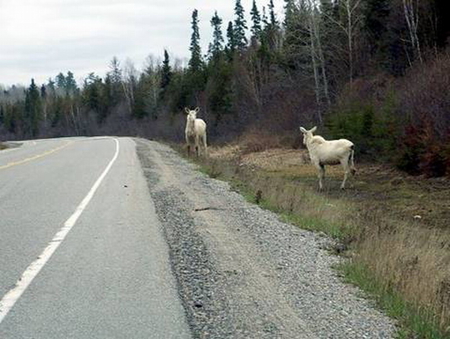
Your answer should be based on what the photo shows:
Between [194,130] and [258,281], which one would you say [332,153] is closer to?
[194,130]

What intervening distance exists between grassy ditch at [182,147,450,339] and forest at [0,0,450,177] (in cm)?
173

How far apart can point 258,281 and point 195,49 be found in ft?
290

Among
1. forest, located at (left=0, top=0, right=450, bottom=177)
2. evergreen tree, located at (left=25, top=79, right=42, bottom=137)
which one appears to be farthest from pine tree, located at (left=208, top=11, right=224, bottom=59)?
evergreen tree, located at (left=25, top=79, right=42, bottom=137)

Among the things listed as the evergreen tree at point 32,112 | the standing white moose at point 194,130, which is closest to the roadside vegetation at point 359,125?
the standing white moose at point 194,130

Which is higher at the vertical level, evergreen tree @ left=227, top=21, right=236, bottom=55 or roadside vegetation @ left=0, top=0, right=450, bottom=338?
evergreen tree @ left=227, top=21, right=236, bottom=55

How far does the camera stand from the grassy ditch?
6.25 metres

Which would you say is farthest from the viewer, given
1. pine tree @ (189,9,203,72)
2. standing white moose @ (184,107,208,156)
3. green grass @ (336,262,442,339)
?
pine tree @ (189,9,203,72)

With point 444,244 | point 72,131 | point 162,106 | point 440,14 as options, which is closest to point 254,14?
point 162,106

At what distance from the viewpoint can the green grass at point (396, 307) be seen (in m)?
5.40

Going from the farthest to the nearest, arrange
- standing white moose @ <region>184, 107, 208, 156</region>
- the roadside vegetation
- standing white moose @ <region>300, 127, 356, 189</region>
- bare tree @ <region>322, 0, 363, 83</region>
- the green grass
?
1. bare tree @ <region>322, 0, 363, 83</region>
2. standing white moose @ <region>184, 107, 208, 156</region>
3. standing white moose @ <region>300, 127, 356, 189</region>
4. the roadside vegetation
5. the green grass

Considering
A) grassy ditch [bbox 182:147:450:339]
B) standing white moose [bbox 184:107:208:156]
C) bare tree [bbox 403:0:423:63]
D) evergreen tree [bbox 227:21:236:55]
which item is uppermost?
evergreen tree [bbox 227:21:236:55]

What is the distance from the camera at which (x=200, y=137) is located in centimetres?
2947

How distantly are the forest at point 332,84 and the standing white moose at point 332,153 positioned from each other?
2.48 metres

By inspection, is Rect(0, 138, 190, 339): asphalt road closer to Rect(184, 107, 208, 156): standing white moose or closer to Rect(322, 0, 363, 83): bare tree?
Rect(184, 107, 208, 156): standing white moose
